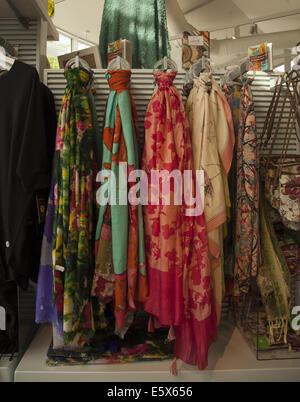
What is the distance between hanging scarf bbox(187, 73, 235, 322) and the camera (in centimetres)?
110

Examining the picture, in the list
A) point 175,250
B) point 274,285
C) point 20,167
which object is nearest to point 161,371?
point 175,250

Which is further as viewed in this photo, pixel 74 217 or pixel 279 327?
pixel 279 327

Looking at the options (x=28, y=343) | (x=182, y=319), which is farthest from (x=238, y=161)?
(x=28, y=343)

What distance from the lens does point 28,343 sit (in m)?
1.30


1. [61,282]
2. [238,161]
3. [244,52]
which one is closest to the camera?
[61,282]

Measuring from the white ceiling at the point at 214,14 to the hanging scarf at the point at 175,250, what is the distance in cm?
352

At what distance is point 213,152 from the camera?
3.66 feet

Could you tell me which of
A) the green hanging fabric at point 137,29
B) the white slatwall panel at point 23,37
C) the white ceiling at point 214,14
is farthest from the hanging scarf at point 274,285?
the white ceiling at point 214,14

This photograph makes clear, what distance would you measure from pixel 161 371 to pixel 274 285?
60 centimetres

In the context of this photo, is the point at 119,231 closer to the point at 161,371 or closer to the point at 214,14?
the point at 161,371

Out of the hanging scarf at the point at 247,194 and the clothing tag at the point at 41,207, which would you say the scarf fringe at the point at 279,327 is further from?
the clothing tag at the point at 41,207

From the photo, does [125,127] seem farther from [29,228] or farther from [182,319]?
[182,319]

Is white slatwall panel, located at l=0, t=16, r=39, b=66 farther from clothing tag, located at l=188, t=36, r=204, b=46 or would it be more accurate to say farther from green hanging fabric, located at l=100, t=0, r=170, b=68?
clothing tag, located at l=188, t=36, r=204, b=46
